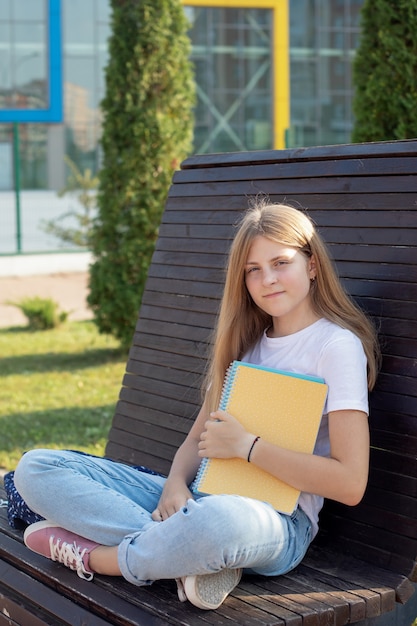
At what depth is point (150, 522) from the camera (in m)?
2.28

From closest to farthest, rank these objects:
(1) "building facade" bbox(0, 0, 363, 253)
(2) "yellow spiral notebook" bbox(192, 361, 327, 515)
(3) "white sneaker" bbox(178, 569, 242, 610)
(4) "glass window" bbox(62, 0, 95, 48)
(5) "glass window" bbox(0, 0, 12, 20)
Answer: (3) "white sneaker" bbox(178, 569, 242, 610), (2) "yellow spiral notebook" bbox(192, 361, 327, 515), (1) "building facade" bbox(0, 0, 363, 253), (4) "glass window" bbox(62, 0, 95, 48), (5) "glass window" bbox(0, 0, 12, 20)

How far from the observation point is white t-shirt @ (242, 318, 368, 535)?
7.39 feet

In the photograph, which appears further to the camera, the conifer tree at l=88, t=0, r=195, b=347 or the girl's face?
the conifer tree at l=88, t=0, r=195, b=347

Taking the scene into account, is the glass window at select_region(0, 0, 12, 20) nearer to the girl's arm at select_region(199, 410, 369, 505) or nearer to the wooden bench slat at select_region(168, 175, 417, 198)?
the wooden bench slat at select_region(168, 175, 417, 198)

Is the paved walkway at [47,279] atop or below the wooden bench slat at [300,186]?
below

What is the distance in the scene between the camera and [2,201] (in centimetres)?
1588

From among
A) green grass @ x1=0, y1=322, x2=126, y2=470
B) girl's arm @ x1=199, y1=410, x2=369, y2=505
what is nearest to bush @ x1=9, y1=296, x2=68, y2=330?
green grass @ x1=0, y1=322, x2=126, y2=470

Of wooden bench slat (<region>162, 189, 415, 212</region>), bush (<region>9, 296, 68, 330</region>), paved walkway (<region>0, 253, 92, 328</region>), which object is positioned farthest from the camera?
paved walkway (<region>0, 253, 92, 328</region>)

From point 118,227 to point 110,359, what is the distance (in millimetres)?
1086

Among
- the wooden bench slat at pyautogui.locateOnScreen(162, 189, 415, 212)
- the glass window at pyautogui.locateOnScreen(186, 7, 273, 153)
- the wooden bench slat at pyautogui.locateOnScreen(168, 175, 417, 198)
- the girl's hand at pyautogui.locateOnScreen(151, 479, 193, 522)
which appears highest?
the glass window at pyautogui.locateOnScreen(186, 7, 273, 153)

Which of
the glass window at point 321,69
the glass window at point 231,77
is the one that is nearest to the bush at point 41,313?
the glass window at point 231,77

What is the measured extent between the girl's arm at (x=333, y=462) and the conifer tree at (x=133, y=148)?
5.31 metres

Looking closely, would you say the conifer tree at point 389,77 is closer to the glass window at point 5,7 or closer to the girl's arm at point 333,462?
the girl's arm at point 333,462

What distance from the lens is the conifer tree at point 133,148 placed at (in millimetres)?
7574
